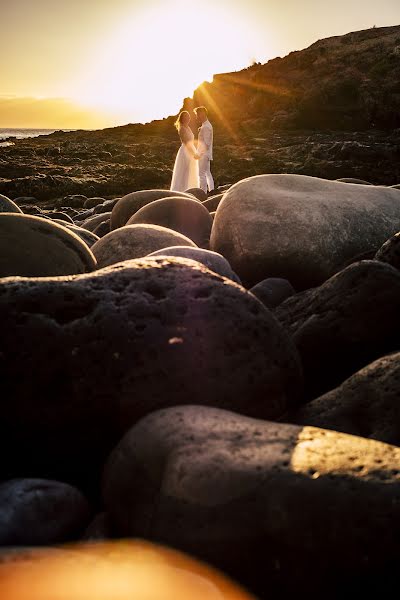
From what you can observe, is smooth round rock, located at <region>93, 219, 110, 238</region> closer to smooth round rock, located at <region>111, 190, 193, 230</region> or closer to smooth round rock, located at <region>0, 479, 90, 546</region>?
smooth round rock, located at <region>111, 190, 193, 230</region>

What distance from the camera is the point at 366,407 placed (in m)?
2.24

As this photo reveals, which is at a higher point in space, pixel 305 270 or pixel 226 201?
pixel 226 201

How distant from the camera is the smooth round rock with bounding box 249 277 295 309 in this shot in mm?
3896

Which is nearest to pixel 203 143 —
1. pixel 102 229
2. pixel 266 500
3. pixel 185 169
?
pixel 185 169

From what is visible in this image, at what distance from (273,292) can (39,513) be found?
2554mm

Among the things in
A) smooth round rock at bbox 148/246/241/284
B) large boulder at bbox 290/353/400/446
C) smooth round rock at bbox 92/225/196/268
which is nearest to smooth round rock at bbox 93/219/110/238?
smooth round rock at bbox 92/225/196/268

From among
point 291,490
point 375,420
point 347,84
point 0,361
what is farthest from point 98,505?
point 347,84

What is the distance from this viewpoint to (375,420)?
217 centimetres

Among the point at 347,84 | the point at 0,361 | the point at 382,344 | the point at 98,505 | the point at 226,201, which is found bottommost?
the point at 98,505

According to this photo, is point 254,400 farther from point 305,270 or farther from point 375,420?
point 305,270

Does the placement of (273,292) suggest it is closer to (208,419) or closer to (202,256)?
(202,256)

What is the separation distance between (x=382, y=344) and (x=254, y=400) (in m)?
0.81

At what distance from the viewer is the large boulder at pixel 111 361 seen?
2096 mm

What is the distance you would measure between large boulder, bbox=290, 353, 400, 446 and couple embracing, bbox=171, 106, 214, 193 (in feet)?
38.7
